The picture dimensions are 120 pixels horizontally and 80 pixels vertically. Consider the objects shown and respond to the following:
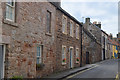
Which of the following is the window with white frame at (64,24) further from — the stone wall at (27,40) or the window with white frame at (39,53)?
the window with white frame at (39,53)

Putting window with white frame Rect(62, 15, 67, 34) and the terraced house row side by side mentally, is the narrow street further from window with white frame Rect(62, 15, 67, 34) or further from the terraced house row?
window with white frame Rect(62, 15, 67, 34)

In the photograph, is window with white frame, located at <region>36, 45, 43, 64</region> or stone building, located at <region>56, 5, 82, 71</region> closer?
window with white frame, located at <region>36, 45, 43, 64</region>

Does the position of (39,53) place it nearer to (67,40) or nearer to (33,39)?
(33,39)

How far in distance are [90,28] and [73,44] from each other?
23407mm

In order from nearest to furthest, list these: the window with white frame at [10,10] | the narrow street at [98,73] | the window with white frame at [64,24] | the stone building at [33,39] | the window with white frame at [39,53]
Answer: the stone building at [33,39]
the window with white frame at [10,10]
the window with white frame at [39,53]
the narrow street at [98,73]
the window with white frame at [64,24]

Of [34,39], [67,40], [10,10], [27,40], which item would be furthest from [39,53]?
[67,40]

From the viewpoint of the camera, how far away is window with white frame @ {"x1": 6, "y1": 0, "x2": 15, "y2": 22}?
9.10m

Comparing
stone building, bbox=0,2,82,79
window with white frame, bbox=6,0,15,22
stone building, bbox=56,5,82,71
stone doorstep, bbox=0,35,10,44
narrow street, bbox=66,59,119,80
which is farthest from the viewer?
stone building, bbox=56,5,82,71

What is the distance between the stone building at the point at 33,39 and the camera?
885 centimetres

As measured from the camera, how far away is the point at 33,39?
11.6 metres

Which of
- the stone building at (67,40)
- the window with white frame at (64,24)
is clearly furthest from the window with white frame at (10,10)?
the window with white frame at (64,24)

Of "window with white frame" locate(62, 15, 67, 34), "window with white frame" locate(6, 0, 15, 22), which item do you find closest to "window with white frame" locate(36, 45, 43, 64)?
"window with white frame" locate(6, 0, 15, 22)

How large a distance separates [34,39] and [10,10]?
2.92 m

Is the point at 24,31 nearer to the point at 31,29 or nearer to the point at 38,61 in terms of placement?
the point at 31,29
